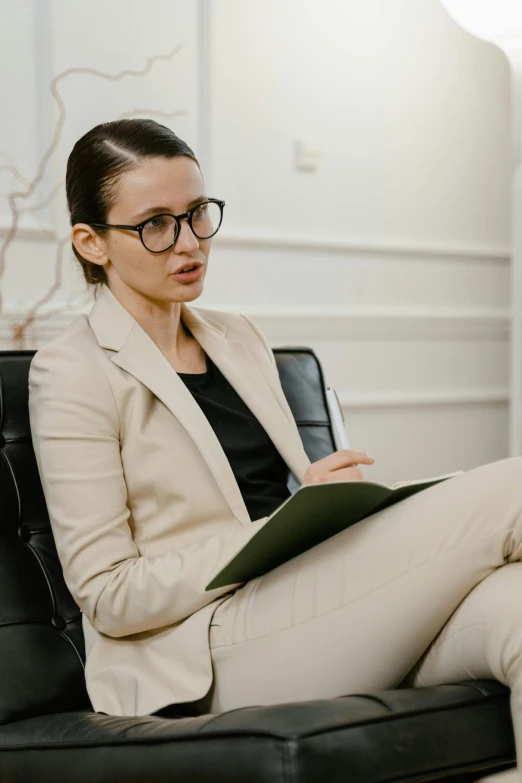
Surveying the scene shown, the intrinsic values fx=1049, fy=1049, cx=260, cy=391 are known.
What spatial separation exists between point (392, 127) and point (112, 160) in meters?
2.01

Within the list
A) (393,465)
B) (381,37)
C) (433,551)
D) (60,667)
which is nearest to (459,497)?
(433,551)

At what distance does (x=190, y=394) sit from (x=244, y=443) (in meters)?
0.15

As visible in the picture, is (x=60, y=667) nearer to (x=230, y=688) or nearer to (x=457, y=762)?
(x=230, y=688)

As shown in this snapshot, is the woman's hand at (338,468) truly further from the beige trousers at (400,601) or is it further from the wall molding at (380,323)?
the wall molding at (380,323)

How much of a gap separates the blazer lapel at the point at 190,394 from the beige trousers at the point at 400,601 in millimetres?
266

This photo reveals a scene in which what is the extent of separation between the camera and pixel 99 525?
4.75 ft

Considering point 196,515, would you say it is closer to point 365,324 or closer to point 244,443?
Answer: point 244,443

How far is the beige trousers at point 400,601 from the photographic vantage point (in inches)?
50.3

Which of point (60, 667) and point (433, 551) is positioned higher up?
point (433, 551)

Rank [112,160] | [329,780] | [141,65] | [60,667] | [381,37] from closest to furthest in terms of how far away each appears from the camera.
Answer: [329,780] → [60,667] → [112,160] → [141,65] → [381,37]

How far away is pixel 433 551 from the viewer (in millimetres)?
1285

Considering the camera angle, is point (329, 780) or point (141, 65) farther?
point (141, 65)

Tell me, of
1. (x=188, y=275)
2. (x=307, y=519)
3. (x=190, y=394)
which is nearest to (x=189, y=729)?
(x=307, y=519)

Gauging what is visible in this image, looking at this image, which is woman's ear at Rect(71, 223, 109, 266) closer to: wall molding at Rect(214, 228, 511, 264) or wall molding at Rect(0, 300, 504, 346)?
wall molding at Rect(0, 300, 504, 346)
